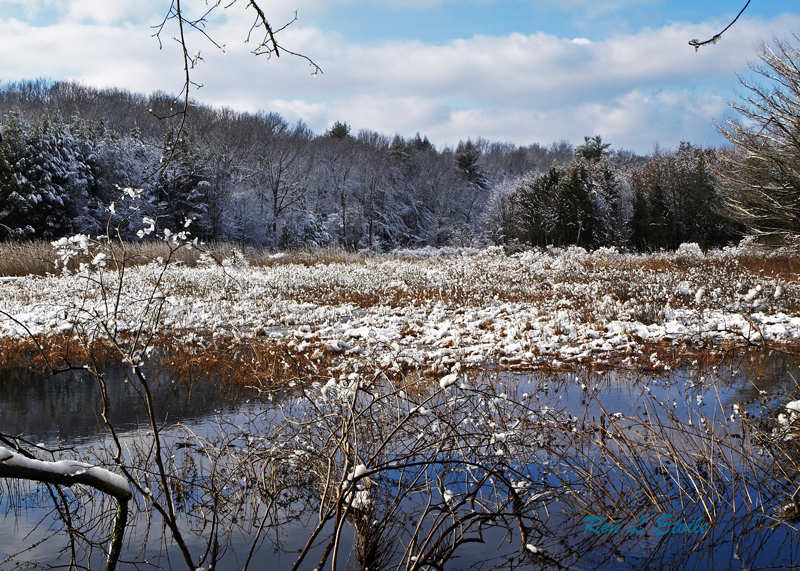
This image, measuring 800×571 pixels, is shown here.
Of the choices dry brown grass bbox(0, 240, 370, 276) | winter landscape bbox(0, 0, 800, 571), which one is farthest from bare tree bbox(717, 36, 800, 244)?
dry brown grass bbox(0, 240, 370, 276)

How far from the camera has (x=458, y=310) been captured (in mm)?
11906

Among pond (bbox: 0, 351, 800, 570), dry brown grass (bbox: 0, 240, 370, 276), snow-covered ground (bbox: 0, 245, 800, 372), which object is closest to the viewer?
pond (bbox: 0, 351, 800, 570)

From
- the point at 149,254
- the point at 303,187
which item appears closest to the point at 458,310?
the point at 149,254

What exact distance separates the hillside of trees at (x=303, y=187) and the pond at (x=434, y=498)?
18.3m

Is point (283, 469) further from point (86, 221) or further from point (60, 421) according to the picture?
point (86, 221)

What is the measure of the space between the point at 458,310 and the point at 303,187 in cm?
3164

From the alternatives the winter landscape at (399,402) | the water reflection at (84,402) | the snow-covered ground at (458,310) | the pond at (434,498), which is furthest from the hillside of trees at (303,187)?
the pond at (434,498)

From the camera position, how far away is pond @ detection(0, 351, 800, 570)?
325cm

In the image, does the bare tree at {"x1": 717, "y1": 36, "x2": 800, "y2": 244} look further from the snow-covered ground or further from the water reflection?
the water reflection

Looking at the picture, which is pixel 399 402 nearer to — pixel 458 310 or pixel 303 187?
pixel 458 310

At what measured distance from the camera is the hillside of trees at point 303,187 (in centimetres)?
2848

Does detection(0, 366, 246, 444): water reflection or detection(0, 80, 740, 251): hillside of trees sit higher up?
detection(0, 80, 740, 251): hillside of trees

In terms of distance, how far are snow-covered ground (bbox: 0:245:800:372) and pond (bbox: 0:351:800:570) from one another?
3.86 ft

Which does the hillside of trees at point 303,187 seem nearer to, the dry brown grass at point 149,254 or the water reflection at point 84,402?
Result: the dry brown grass at point 149,254
